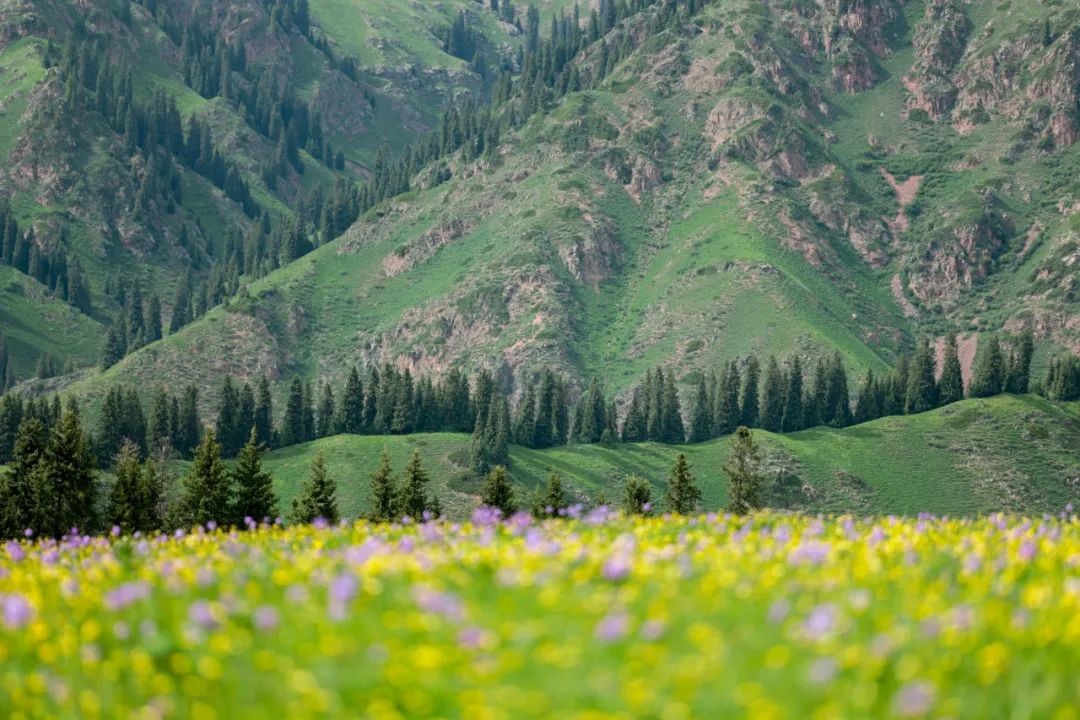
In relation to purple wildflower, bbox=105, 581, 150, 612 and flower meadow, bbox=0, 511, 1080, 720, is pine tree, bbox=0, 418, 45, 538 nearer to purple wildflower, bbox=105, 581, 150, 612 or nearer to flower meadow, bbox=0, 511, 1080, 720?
purple wildflower, bbox=105, 581, 150, 612

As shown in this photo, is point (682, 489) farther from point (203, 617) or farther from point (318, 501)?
point (203, 617)

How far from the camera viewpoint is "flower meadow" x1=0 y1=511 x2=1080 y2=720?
15.2m

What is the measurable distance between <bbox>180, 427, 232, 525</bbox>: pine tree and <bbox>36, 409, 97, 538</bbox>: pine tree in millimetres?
7598

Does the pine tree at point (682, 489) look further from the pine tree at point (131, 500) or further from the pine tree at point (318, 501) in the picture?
the pine tree at point (131, 500)

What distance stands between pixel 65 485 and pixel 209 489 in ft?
37.0

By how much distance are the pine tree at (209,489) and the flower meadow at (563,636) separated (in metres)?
67.9

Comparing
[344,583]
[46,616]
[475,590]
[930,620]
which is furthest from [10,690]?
[930,620]

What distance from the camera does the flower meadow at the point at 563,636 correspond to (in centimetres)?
1524

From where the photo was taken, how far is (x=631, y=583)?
20.0 meters

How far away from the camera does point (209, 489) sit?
91.6 meters

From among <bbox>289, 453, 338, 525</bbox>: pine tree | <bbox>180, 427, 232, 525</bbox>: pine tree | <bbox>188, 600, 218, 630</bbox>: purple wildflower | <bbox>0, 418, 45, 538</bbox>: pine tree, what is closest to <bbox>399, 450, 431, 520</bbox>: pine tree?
<bbox>289, 453, 338, 525</bbox>: pine tree

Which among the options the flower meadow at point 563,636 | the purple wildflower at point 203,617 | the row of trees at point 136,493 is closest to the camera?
the flower meadow at point 563,636

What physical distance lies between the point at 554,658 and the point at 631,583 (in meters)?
4.32

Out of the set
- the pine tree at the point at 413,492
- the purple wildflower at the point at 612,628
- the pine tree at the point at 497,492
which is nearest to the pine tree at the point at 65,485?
the pine tree at the point at 413,492
